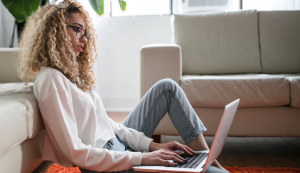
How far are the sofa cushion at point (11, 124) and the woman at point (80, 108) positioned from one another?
6cm

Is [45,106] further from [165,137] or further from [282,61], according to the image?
[282,61]

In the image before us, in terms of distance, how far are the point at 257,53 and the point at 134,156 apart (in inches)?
67.0

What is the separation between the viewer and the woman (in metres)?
0.90

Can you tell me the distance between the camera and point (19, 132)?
2.88ft

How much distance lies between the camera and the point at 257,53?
7.55 ft

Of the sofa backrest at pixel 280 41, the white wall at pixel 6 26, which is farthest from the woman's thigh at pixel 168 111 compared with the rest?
the white wall at pixel 6 26

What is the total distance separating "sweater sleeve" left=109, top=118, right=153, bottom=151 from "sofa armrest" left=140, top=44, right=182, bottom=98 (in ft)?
2.26

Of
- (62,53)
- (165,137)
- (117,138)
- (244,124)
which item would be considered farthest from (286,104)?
(62,53)

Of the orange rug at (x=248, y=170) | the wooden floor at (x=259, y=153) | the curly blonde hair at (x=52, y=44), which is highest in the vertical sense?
the curly blonde hair at (x=52, y=44)

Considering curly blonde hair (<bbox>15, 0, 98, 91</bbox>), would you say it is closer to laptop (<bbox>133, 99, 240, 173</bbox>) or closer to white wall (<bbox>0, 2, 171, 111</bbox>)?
laptop (<bbox>133, 99, 240, 173</bbox>)

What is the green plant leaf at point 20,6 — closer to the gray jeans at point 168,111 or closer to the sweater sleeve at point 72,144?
the gray jeans at point 168,111

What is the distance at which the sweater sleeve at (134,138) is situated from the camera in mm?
1159

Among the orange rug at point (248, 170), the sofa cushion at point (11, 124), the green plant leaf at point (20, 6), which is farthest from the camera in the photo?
the green plant leaf at point (20, 6)

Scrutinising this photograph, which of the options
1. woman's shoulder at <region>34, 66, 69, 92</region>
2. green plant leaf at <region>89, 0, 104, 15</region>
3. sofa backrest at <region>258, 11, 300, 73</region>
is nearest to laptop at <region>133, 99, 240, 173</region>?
woman's shoulder at <region>34, 66, 69, 92</region>
